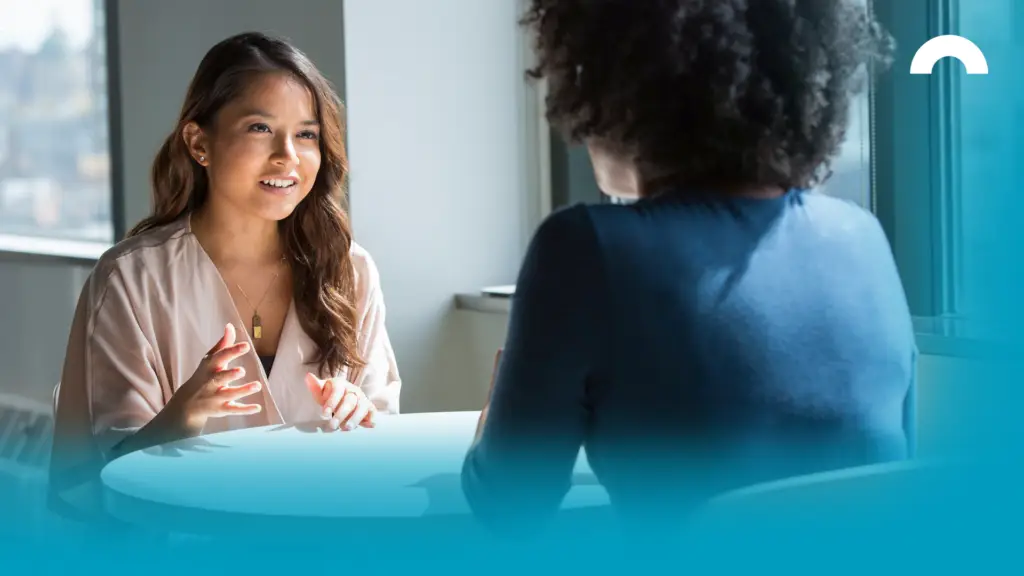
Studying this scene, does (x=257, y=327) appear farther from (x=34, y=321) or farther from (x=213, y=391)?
(x=34, y=321)

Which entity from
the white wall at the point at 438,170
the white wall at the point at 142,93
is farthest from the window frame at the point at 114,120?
the white wall at the point at 438,170

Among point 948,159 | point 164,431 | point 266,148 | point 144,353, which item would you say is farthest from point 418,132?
point 164,431

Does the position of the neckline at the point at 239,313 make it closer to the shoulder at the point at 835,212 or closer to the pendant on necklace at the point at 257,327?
the pendant on necklace at the point at 257,327

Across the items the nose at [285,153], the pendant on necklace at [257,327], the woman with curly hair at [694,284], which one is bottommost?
the pendant on necklace at [257,327]

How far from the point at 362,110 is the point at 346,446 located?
1.64 metres

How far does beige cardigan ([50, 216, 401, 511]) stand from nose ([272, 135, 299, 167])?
174 millimetres

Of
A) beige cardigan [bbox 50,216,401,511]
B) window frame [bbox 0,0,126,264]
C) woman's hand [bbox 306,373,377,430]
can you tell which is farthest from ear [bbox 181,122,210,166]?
window frame [bbox 0,0,126,264]

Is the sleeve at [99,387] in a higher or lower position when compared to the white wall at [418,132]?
lower

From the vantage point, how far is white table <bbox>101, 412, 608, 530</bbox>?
120cm

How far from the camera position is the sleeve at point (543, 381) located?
0.88 metres

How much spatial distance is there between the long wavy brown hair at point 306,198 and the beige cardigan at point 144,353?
0.13 ft

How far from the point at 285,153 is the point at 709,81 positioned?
1107 millimetres

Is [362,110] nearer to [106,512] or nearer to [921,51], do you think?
[921,51]

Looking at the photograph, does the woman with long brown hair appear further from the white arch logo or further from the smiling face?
the white arch logo
